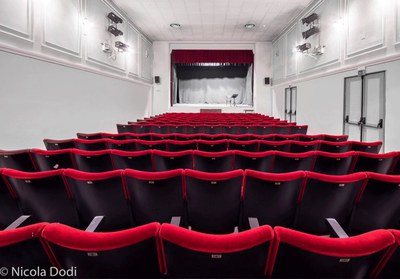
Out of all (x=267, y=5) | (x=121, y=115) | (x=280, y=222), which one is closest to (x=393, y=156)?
(x=280, y=222)

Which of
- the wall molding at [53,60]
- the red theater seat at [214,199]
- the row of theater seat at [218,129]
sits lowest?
the red theater seat at [214,199]

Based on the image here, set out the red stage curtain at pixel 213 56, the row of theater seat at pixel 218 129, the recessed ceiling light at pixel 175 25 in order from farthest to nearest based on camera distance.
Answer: the red stage curtain at pixel 213 56 → the recessed ceiling light at pixel 175 25 → the row of theater seat at pixel 218 129

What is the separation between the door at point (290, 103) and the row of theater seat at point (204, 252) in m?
10.3

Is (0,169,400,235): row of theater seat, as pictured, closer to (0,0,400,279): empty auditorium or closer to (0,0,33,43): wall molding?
(0,0,400,279): empty auditorium

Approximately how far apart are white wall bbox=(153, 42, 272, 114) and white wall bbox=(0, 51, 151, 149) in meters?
5.24

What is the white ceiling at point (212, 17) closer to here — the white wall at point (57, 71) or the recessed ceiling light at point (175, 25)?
the recessed ceiling light at point (175, 25)

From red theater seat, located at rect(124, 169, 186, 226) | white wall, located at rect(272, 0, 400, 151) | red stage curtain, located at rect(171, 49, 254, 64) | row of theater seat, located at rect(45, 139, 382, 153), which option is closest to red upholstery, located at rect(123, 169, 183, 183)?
red theater seat, located at rect(124, 169, 186, 226)

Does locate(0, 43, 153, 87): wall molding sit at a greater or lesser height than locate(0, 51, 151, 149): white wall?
greater

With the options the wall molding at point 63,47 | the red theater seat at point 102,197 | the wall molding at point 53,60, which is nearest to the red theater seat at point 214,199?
the red theater seat at point 102,197

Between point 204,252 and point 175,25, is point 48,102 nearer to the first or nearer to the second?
point 204,252

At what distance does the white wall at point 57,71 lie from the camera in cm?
470

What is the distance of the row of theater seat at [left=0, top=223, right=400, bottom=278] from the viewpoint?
2.90 ft

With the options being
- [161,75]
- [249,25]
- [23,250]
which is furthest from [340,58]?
[161,75]

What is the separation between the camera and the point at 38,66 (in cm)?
543
